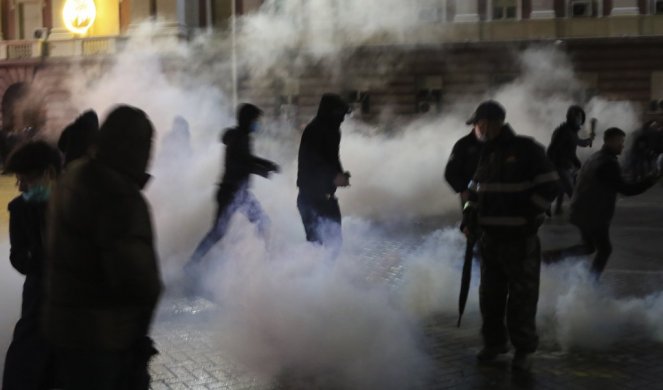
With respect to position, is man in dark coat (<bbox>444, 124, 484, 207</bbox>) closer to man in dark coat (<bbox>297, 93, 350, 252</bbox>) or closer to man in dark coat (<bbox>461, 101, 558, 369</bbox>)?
man in dark coat (<bbox>297, 93, 350, 252</bbox>)

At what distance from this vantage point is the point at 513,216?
4.42 meters

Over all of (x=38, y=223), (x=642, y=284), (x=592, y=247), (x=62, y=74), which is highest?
(x=62, y=74)

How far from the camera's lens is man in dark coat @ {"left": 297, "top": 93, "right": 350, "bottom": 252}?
6164 mm

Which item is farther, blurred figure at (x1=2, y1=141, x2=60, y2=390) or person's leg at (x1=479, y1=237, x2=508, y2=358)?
person's leg at (x1=479, y1=237, x2=508, y2=358)

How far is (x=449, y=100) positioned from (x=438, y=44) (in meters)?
1.94

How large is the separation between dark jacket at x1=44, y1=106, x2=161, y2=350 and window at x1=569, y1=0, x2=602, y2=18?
24187 mm

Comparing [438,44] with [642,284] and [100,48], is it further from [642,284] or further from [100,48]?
[642,284]

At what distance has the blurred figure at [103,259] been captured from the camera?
2.47 m

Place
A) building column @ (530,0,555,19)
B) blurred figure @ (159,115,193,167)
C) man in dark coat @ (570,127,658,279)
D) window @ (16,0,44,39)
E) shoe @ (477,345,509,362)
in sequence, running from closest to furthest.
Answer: shoe @ (477,345,509,362) → man in dark coat @ (570,127,658,279) → blurred figure @ (159,115,193,167) → building column @ (530,0,555,19) → window @ (16,0,44,39)

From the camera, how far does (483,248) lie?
4672 millimetres

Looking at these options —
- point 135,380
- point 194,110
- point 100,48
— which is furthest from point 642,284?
point 100,48

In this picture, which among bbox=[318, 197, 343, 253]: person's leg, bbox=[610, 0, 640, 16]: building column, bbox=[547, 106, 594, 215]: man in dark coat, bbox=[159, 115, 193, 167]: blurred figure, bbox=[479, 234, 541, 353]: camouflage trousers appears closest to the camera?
bbox=[479, 234, 541, 353]: camouflage trousers

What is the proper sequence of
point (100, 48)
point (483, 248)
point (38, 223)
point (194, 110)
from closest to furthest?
point (38, 223) < point (483, 248) < point (194, 110) < point (100, 48)

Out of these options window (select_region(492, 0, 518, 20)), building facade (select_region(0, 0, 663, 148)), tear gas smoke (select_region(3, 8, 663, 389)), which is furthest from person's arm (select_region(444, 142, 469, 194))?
window (select_region(492, 0, 518, 20))
